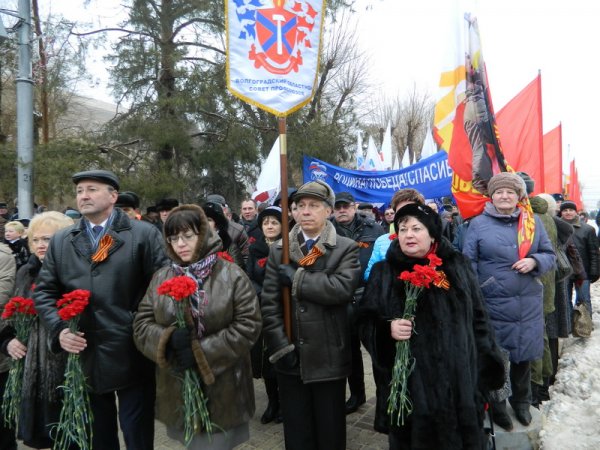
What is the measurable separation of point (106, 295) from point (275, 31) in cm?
206

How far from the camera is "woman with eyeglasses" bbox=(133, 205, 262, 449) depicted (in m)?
2.21

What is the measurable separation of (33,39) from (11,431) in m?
5.79

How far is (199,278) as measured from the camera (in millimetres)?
2330

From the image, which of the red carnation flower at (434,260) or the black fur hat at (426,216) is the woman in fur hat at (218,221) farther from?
the red carnation flower at (434,260)

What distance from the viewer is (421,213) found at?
2455 millimetres

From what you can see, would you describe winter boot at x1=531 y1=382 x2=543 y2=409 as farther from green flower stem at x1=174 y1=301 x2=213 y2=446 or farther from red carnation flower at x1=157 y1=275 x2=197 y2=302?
red carnation flower at x1=157 y1=275 x2=197 y2=302

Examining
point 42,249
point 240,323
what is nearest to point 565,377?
point 240,323

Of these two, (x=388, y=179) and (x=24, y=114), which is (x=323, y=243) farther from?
(x=24, y=114)

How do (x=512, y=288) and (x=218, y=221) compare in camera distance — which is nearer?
(x=512, y=288)

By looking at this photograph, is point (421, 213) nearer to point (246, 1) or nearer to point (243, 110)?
point (246, 1)

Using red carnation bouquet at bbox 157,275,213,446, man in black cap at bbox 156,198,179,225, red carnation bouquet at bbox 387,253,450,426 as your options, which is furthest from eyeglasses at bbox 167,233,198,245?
man in black cap at bbox 156,198,179,225

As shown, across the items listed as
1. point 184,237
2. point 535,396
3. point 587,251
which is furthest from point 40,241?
point 587,251

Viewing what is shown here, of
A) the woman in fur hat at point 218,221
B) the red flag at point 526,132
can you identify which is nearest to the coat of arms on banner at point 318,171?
the red flag at point 526,132

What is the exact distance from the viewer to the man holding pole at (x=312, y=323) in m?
2.55
